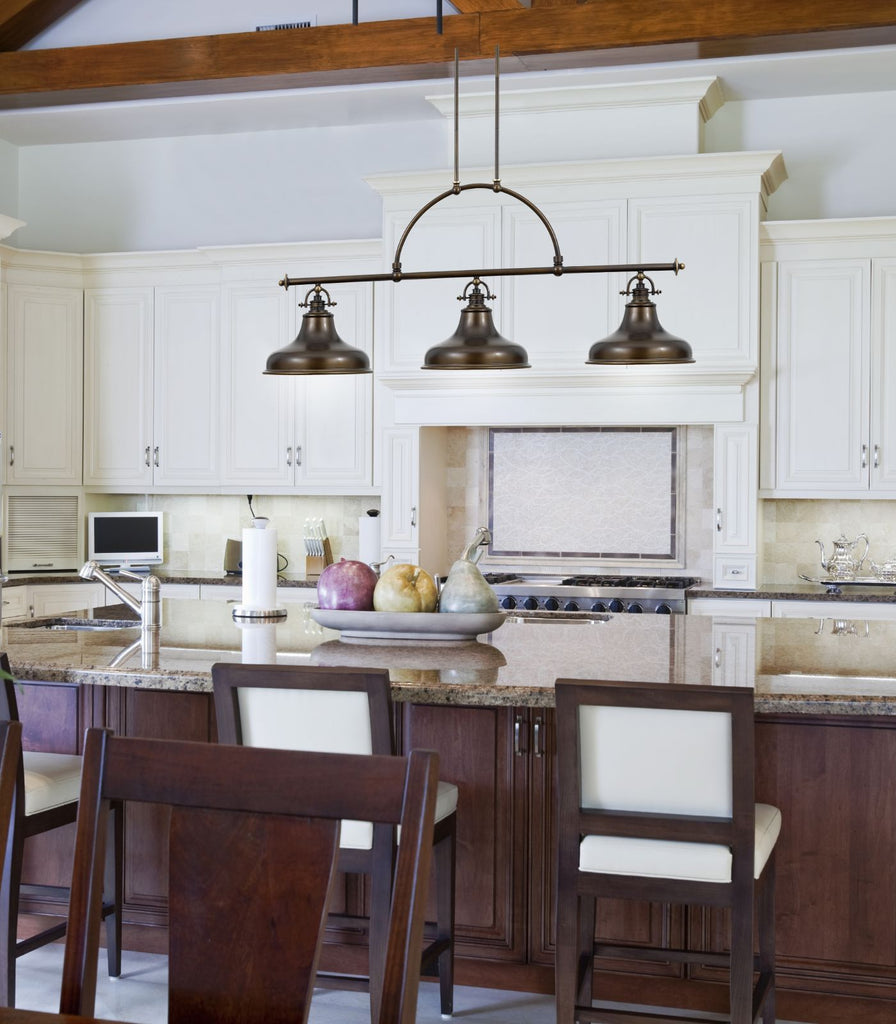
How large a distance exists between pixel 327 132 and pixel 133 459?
2.03 m

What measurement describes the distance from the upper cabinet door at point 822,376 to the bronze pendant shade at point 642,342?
2.32 meters

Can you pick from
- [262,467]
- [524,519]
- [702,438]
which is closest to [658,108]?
[702,438]

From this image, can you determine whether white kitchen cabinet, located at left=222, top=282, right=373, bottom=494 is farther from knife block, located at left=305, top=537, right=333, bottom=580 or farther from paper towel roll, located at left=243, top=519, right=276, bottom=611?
paper towel roll, located at left=243, top=519, right=276, bottom=611

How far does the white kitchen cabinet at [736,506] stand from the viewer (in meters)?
5.32

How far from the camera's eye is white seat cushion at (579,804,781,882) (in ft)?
7.13

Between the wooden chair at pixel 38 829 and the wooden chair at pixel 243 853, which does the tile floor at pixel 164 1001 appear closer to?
the wooden chair at pixel 38 829

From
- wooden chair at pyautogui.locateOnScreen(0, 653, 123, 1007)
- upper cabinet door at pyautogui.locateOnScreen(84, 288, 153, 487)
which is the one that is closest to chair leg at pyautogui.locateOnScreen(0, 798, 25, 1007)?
wooden chair at pyautogui.locateOnScreen(0, 653, 123, 1007)

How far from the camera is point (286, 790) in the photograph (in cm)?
139

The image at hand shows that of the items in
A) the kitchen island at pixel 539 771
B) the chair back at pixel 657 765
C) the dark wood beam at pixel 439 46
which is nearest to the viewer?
the chair back at pixel 657 765

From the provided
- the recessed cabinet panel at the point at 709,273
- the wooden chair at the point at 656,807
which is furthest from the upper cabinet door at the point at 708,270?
the wooden chair at the point at 656,807

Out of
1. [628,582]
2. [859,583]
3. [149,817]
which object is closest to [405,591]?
[149,817]

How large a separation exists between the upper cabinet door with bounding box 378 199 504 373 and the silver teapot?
6.24 ft

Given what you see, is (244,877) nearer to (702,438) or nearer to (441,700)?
(441,700)

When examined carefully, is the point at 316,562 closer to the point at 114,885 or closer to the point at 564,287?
the point at 564,287
